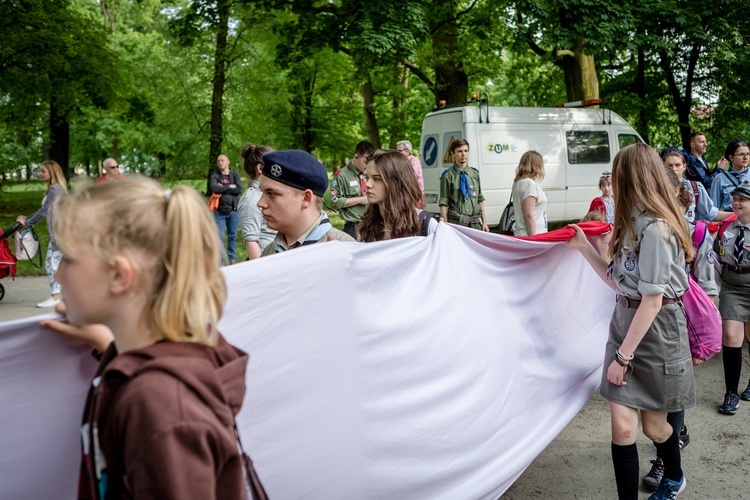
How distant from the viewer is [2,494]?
2.17 meters

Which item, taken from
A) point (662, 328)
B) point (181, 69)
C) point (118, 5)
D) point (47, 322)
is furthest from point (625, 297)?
point (118, 5)

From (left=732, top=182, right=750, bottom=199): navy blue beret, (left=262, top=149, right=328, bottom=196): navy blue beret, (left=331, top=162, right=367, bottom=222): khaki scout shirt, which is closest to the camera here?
(left=262, top=149, right=328, bottom=196): navy blue beret

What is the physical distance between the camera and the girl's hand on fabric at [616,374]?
361cm

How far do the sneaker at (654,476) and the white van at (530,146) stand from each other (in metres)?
11.2

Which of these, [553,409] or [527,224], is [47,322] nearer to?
[553,409]

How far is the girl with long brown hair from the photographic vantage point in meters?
4.54

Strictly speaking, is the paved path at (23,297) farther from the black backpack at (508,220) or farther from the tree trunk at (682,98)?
the tree trunk at (682,98)

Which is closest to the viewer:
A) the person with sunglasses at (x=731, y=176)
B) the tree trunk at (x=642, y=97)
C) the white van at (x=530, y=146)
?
the person with sunglasses at (x=731, y=176)

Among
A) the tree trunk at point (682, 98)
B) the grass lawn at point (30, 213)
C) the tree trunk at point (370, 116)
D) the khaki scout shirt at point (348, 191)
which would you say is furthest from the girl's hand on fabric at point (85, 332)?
the tree trunk at point (370, 116)

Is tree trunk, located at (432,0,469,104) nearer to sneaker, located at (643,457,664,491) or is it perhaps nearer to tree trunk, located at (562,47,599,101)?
tree trunk, located at (562,47,599,101)

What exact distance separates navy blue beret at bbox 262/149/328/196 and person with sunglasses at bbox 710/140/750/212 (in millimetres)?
5694

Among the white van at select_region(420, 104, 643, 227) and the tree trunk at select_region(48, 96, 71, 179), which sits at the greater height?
the tree trunk at select_region(48, 96, 71, 179)

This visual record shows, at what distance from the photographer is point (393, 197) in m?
4.59

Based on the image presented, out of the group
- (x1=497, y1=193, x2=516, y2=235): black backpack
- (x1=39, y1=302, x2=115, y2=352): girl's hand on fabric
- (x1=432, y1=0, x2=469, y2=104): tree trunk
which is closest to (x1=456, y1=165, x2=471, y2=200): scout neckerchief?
(x1=497, y1=193, x2=516, y2=235): black backpack
